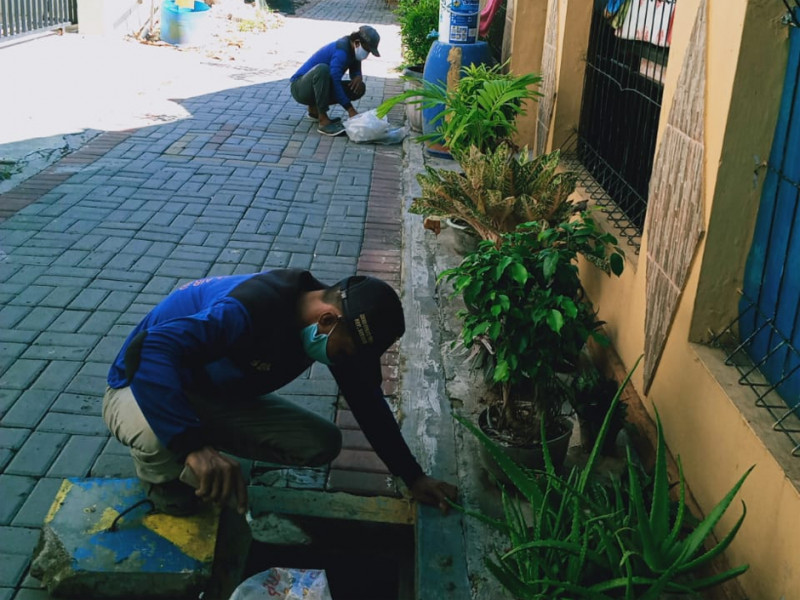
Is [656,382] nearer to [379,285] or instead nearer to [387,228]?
[379,285]

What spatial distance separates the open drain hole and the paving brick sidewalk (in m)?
0.22

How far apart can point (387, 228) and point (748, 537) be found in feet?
13.4

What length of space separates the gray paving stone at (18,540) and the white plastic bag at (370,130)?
6.17 meters

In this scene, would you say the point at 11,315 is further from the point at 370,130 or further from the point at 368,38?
the point at 368,38

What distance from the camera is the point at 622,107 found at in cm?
491

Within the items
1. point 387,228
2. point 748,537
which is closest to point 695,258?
point 748,537

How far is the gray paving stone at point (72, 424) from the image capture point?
3.56 meters

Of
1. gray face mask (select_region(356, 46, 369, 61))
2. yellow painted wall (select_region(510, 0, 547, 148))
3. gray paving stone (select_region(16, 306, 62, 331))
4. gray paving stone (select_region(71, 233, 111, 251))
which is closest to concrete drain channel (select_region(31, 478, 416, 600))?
gray paving stone (select_region(16, 306, 62, 331))

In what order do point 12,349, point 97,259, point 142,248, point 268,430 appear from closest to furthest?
point 268,430 < point 12,349 < point 97,259 < point 142,248

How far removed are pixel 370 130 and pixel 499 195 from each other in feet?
14.5

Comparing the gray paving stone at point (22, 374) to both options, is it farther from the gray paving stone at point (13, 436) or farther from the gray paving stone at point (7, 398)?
the gray paving stone at point (13, 436)

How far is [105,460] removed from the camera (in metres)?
3.40

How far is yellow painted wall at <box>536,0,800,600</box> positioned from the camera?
2391 mm

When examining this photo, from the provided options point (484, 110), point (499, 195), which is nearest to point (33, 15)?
point (484, 110)
